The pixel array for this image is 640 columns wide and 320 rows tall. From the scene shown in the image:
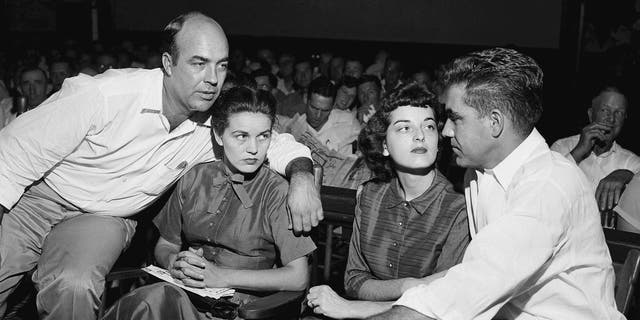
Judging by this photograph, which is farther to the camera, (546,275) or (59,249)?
(59,249)

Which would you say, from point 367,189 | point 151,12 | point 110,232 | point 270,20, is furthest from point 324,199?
point 151,12

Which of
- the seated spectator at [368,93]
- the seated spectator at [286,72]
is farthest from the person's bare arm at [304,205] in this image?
the seated spectator at [286,72]

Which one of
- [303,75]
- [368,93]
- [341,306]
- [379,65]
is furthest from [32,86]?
[379,65]

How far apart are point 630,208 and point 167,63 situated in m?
1.71

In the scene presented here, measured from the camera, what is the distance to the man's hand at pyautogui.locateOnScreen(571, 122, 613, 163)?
3335mm

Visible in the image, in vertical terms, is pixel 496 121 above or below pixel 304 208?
above

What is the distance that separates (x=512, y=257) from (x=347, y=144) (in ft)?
11.1

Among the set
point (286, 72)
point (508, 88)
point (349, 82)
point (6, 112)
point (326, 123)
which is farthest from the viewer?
point (286, 72)

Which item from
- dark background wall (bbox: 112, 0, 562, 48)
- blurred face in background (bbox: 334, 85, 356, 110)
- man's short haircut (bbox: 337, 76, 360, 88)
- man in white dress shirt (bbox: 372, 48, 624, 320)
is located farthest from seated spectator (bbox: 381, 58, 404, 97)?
man in white dress shirt (bbox: 372, 48, 624, 320)

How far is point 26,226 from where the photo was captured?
219cm

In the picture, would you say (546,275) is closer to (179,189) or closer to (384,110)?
(384,110)

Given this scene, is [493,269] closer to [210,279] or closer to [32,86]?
[210,279]

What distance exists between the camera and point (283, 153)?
221cm

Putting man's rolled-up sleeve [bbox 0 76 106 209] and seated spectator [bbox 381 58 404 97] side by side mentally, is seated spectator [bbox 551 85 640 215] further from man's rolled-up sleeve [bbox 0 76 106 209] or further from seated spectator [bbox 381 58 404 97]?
seated spectator [bbox 381 58 404 97]
